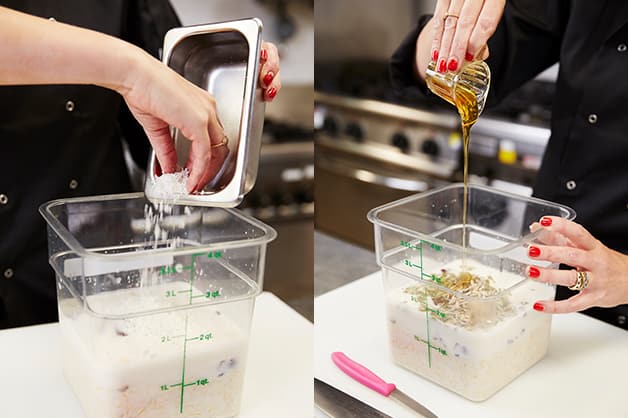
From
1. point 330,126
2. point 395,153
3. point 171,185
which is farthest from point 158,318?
point 330,126

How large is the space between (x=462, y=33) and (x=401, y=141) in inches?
63.7

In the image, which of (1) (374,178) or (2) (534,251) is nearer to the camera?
(2) (534,251)

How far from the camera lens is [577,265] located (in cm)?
81

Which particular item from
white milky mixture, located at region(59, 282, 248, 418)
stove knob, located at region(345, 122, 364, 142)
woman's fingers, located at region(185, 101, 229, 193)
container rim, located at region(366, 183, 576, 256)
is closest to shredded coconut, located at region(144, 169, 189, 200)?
woman's fingers, located at region(185, 101, 229, 193)

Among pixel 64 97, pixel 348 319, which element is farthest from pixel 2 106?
pixel 348 319

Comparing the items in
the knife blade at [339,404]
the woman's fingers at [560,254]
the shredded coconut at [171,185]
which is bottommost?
the knife blade at [339,404]

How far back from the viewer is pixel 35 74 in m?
0.68

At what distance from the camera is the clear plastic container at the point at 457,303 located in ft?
2.66

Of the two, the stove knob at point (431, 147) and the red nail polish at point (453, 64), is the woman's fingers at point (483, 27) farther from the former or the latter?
the stove knob at point (431, 147)

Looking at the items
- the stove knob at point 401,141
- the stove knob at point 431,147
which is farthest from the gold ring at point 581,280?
the stove knob at point 401,141

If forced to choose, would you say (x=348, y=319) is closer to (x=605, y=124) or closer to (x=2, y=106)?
(x=605, y=124)

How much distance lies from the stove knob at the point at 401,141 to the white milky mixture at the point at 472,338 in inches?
61.9

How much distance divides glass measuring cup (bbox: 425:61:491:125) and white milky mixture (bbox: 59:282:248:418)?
41 centimetres

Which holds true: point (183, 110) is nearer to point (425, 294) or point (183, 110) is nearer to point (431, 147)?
point (425, 294)
